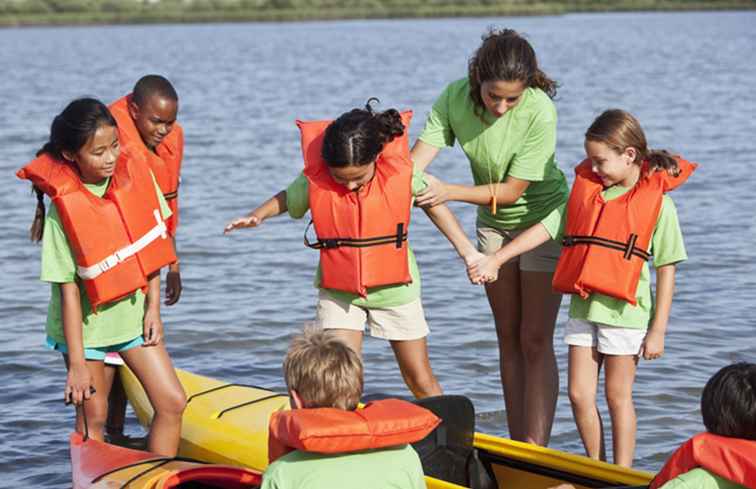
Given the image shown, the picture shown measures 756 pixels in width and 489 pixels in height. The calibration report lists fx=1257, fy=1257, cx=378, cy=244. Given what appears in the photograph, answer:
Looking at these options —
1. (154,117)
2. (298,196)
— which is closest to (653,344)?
(298,196)

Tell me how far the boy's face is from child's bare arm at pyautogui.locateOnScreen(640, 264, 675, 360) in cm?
228

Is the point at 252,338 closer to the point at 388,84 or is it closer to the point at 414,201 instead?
the point at 414,201

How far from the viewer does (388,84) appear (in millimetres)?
27609

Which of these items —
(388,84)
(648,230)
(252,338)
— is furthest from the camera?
(388,84)

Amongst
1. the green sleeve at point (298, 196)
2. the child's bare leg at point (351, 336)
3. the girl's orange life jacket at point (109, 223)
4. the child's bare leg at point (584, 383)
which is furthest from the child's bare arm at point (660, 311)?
the girl's orange life jacket at point (109, 223)

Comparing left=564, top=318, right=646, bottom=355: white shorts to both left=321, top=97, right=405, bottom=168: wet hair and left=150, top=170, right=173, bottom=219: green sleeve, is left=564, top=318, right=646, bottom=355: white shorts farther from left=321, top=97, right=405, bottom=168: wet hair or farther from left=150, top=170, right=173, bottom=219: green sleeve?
left=150, top=170, right=173, bottom=219: green sleeve

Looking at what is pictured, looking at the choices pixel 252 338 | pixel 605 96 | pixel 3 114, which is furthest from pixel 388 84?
pixel 252 338

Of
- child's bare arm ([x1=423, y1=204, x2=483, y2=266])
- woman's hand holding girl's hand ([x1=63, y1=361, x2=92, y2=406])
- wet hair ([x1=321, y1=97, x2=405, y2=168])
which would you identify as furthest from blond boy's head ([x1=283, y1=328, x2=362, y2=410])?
child's bare arm ([x1=423, y1=204, x2=483, y2=266])

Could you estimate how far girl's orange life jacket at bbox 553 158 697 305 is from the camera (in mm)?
5020

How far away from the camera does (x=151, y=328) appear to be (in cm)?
519

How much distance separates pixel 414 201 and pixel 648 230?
993 millimetres

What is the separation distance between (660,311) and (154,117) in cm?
238

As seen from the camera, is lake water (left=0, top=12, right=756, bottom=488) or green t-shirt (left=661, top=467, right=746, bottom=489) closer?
green t-shirt (left=661, top=467, right=746, bottom=489)

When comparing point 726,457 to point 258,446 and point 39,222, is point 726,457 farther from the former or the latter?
point 39,222
